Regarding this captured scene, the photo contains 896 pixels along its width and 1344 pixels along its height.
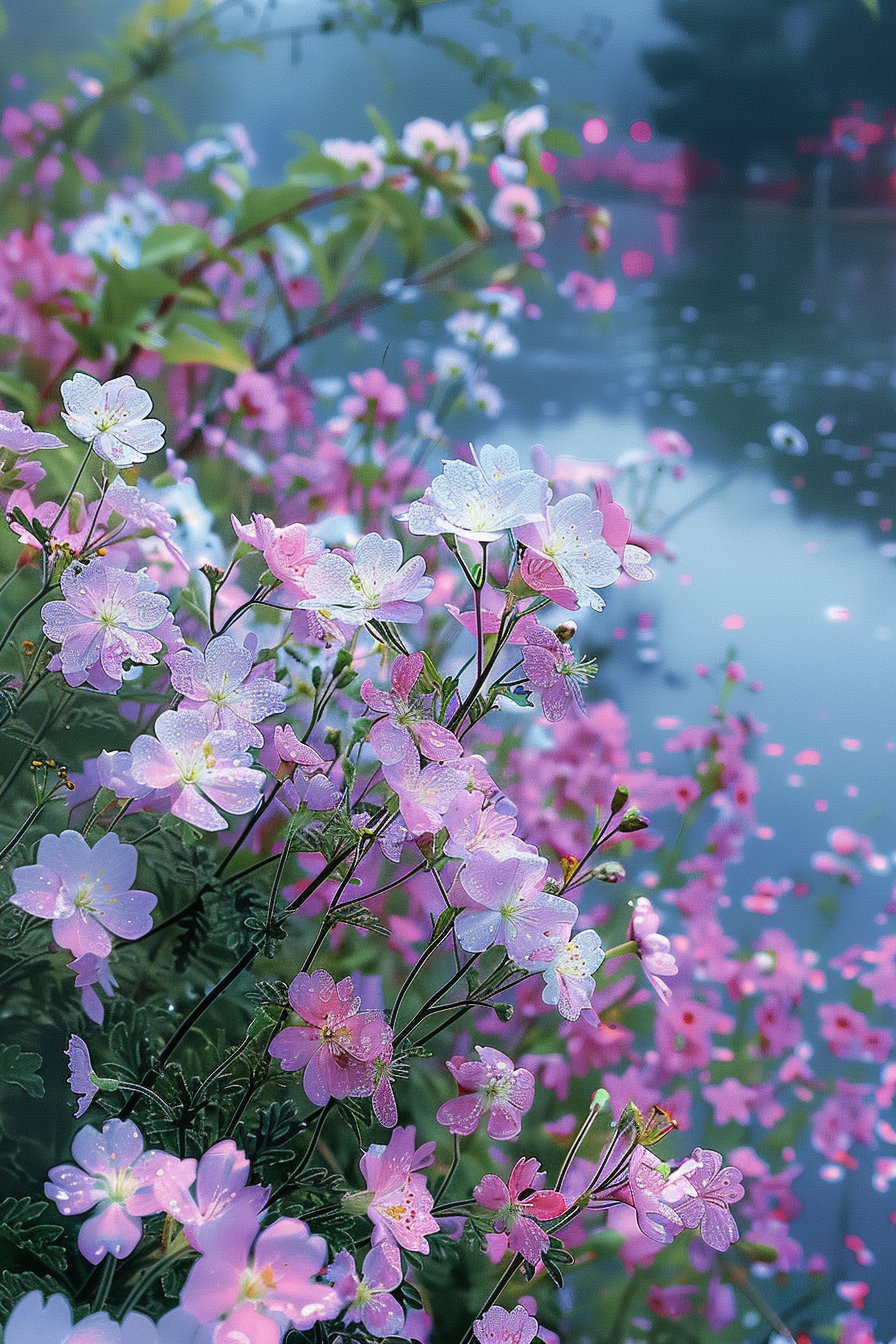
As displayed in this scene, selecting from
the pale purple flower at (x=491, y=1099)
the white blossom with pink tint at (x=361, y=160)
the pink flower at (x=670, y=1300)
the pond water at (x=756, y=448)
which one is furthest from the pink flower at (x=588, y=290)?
the pale purple flower at (x=491, y=1099)

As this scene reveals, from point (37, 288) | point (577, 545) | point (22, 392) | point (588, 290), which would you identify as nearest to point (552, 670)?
point (577, 545)

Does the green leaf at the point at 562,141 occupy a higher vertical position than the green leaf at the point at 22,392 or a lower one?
higher

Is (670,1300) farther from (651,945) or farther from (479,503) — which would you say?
(479,503)

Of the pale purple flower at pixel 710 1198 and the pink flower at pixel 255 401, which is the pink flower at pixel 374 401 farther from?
the pale purple flower at pixel 710 1198

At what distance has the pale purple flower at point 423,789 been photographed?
0.85ft

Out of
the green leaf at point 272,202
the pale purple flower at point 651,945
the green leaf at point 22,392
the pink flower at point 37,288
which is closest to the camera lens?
the pale purple flower at point 651,945

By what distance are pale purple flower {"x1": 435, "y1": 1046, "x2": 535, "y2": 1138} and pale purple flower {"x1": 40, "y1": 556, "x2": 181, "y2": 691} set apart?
0.13 metres

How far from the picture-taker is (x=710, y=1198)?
0.29m

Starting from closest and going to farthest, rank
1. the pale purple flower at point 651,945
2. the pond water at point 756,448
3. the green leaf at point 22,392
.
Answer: the pale purple flower at point 651,945 → the green leaf at point 22,392 → the pond water at point 756,448

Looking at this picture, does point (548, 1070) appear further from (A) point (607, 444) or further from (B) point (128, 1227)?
(A) point (607, 444)

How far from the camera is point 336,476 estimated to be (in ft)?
3.15

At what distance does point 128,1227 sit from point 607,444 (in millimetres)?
1024

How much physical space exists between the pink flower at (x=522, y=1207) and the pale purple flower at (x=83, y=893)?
0.11 metres

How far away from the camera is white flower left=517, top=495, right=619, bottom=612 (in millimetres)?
275
